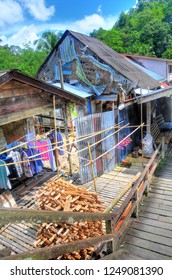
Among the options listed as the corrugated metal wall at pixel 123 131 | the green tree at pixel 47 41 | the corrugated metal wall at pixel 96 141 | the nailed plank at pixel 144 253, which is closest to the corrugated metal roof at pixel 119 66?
the corrugated metal wall at pixel 123 131

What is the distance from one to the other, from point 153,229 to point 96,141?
13.5 feet

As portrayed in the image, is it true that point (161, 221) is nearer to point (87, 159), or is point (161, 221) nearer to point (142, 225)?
point (142, 225)

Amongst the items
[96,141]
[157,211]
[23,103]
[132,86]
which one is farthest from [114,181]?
[132,86]

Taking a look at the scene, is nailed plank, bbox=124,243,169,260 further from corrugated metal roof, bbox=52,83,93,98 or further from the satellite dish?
corrugated metal roof, bbox=52,83,93,98

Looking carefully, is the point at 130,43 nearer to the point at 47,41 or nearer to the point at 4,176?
the point at 47,41

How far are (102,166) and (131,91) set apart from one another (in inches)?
195

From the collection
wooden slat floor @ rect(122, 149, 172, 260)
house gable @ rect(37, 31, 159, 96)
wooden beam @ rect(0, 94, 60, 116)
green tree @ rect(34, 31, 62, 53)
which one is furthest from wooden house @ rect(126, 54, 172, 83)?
wooden slat floor @ rect(122, 149, 172, 260)

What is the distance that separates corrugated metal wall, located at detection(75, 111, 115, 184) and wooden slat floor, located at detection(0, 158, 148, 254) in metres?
0.32

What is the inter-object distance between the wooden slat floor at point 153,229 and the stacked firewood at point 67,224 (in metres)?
0.77

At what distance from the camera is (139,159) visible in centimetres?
970

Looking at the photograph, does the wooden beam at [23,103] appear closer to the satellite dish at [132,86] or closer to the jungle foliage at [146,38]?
the satellite dish at [132,86]

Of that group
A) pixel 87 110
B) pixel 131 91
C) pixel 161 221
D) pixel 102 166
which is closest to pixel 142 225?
pixel 161 221

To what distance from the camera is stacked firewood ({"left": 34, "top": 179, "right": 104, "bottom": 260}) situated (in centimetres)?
394

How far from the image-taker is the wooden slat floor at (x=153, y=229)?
382 cm
